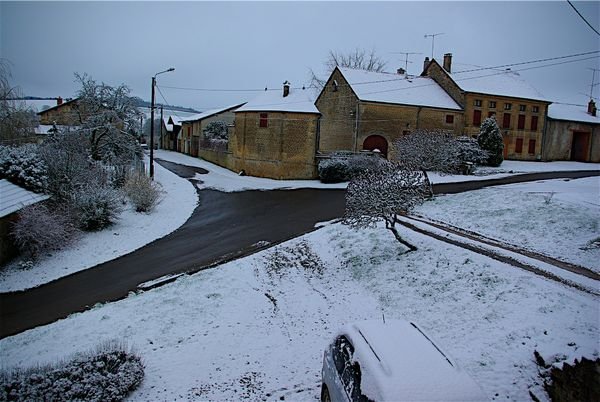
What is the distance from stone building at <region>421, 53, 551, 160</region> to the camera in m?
35.6

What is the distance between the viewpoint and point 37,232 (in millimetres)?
13938

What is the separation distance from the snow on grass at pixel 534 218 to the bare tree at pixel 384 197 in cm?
335

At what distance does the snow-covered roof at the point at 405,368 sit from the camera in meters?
4.16

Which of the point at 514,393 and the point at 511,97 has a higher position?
the point at 511,97

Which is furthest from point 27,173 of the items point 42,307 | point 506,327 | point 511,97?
point 511,97

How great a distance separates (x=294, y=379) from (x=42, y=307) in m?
7.29

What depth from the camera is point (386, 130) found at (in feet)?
109

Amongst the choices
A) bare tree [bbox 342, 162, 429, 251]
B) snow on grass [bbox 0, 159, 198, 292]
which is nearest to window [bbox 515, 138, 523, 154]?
bare tree [bbox 342, 162, 429, 251]

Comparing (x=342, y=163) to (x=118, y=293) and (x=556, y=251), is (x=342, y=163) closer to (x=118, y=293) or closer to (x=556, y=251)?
(x=556, y=251)

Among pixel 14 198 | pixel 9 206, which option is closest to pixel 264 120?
pixel 14 198


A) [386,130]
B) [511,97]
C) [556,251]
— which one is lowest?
[556,251]

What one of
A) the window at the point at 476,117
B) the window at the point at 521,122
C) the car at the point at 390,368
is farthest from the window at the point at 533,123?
the car at the point at 390,368

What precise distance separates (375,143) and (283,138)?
826cm

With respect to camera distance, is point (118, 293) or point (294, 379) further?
point (118, 293)
